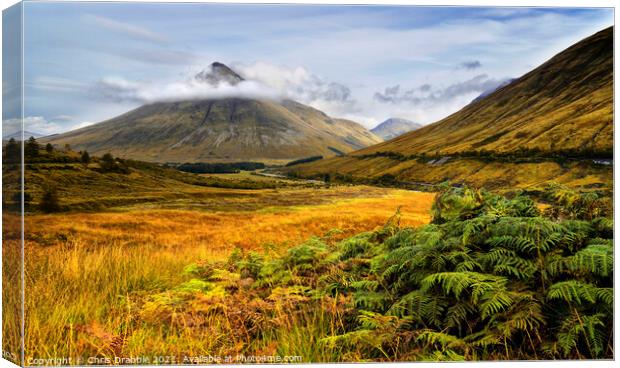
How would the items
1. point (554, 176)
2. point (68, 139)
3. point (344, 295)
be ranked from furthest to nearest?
point (554, 176), point (68, 139), point (344, 295)

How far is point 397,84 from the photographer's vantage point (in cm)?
704

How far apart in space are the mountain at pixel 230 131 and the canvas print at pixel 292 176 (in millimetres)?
30

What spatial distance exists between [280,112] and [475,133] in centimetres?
290

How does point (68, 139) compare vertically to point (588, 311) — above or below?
above

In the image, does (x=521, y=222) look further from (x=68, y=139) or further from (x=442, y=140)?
(x=68, y=139)

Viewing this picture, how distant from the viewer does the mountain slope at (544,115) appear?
22.2 ft

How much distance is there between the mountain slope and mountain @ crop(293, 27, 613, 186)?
0.5 inches

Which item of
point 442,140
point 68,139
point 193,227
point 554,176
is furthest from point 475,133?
point 68,139

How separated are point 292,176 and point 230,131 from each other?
1138mm

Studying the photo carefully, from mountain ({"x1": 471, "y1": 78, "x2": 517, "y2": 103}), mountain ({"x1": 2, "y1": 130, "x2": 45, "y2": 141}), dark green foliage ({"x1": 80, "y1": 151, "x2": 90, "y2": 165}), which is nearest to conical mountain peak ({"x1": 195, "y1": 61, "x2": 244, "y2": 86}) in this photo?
dark green foliage ({"x1": 80, "y1": 151, "x2": 90, "y2": 165})

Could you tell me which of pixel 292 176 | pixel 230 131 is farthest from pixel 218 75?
pixel 292 176

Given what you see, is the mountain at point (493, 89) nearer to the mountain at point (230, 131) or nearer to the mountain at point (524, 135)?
the mountain at point (524, 135)

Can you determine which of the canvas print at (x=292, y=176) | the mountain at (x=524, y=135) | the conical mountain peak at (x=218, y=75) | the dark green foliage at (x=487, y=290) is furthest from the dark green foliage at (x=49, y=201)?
the mountain at (x=524, y=135)

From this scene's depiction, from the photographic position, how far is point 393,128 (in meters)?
7.55
